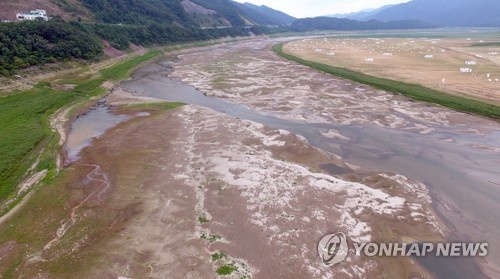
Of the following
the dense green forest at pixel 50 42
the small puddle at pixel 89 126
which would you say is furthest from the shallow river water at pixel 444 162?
the dense green forest at pixel 50 42

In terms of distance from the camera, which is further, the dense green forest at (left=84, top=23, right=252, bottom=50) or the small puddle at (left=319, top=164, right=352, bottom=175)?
the dense green forest at (left=84, top=23, right=252, bottom=50)

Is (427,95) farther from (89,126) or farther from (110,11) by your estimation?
(110,11)

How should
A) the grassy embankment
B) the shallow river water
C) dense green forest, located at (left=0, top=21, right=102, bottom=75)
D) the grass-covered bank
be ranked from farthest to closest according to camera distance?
dense green forest, located at (left=0, top=21, right=102, bottom=75), the grass-covered bank, the grassy embankment, the shallow river water

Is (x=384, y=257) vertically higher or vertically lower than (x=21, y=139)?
lower

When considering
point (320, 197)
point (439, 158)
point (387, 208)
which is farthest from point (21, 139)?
point (439, 158)

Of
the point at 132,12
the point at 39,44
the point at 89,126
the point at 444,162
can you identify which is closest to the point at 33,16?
the point at 39,44

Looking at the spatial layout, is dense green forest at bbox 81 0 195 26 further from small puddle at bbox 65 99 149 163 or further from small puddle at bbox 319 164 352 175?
small puddle at bbox 319 164 352 175

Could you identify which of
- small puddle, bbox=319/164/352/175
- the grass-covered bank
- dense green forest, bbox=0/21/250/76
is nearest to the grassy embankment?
dense green forest, bbox=0/21/250/76

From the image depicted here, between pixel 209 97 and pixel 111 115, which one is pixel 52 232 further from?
pixel 209 97
